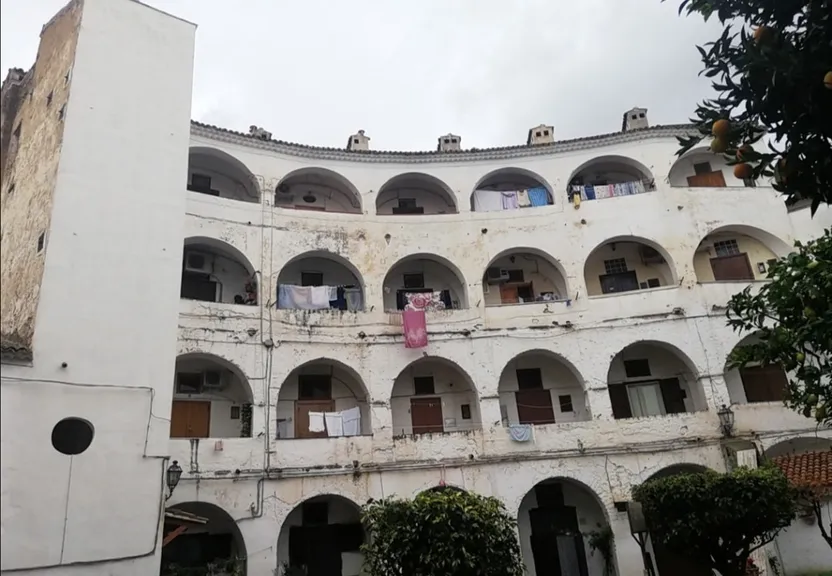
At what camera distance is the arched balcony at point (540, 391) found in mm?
23031

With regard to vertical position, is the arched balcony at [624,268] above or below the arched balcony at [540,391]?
above

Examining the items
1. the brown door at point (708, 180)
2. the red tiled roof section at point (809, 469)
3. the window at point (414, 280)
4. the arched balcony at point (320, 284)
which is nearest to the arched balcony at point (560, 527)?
the red tiled roof section at point (809, 469)

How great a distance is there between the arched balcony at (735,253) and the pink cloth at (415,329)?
439 inches

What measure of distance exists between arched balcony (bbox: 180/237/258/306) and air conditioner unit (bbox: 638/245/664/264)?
15.2 m

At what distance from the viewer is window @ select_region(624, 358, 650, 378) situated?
2356cm

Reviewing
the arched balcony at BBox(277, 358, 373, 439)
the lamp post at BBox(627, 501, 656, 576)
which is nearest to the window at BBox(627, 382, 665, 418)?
the lamp post at BBox(627, 501, 656, 576)

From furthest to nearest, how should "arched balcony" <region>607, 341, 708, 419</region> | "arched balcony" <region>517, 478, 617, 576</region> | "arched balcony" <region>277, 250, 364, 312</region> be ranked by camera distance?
1. "arched balcony" <region>607, 341, 708, 419</region>
2. "arched balcony" <region>277, 250, 364, 312</region>
3. "arched balcony" <region>517, 478, 617, 576</region>

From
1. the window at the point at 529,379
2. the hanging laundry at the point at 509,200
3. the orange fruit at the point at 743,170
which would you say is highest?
the hanging laundry at the point at 509,200

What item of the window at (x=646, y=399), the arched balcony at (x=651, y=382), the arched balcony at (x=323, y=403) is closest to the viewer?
the arched balcony at (x=323, y=403)

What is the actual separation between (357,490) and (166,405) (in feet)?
28.6

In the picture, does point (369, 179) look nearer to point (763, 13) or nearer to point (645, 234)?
point (645, 234)

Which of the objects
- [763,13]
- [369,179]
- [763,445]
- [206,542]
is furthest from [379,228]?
[763,13]

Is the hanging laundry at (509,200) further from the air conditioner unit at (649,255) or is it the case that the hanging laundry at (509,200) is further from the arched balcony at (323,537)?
the arched balcony at (323,537)

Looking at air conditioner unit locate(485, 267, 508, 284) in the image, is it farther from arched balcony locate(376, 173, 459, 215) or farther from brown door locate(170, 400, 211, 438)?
brown door locate(170, 400, 211, 438)
